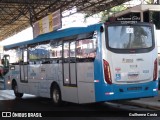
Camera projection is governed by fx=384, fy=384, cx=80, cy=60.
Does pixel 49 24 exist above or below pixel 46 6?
below

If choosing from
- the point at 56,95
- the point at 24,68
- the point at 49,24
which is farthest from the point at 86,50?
the point at 49,24

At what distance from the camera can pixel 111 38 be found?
1252 centimetres

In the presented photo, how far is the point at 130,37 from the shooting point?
12.8m

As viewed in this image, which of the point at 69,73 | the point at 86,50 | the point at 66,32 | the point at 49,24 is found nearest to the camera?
the point at 86,50

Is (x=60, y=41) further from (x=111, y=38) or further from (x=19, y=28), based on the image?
(x=19, y=28)

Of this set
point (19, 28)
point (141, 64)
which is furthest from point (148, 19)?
point (19, 28)

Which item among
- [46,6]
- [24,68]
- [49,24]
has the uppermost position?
[46,6]

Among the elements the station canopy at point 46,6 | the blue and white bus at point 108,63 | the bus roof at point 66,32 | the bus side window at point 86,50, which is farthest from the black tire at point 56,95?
the station canopy at point 46,6

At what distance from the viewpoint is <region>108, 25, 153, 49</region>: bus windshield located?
41.2ft

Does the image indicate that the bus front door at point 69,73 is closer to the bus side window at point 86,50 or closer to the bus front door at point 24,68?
the bus side window at point 86,50

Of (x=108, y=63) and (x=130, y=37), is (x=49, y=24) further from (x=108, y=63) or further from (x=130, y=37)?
(x=108, y=63)

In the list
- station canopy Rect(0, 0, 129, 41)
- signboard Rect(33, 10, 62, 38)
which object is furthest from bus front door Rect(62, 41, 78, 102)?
station canopy Rect(0, 0, 129, 41)

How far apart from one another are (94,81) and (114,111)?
160 centimetres

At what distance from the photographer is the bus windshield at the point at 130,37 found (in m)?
12.6
